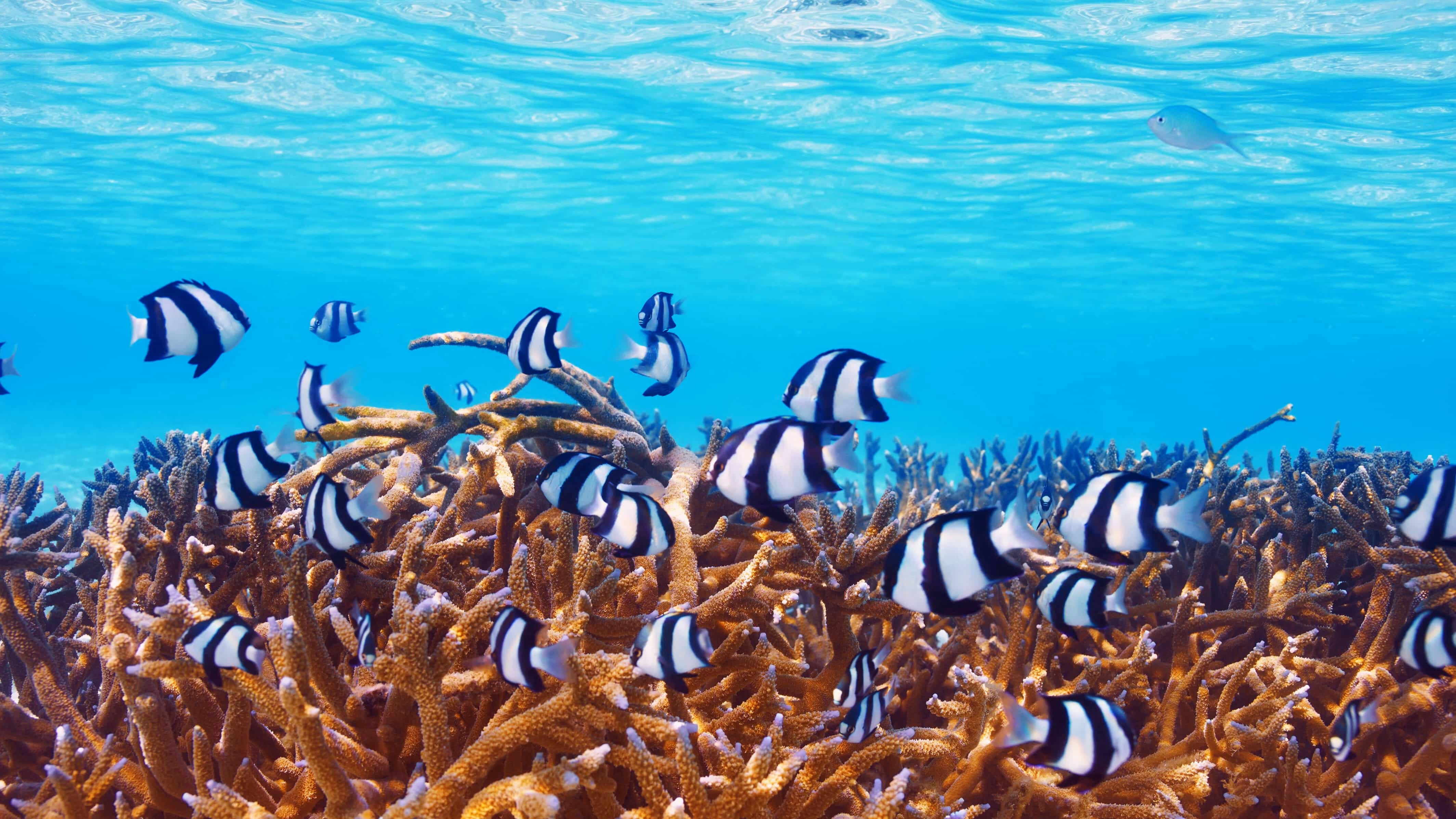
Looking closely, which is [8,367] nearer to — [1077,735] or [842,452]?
[842,452]

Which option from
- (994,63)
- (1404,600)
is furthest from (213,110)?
(1404,600)

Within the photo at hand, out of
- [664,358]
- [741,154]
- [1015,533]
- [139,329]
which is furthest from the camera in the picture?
[741,154]

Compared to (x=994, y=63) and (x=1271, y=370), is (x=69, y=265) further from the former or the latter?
(x=1271, y=370)

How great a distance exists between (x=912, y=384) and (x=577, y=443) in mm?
2462

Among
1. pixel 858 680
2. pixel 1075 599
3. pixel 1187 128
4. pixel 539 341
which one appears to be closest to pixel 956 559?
pixel 1075 599

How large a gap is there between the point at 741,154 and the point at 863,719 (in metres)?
24.8

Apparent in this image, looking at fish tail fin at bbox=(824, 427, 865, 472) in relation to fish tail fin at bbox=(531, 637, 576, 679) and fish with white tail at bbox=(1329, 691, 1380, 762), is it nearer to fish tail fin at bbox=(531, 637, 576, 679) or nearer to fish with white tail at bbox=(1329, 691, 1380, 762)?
→ fish tail fin at bbox=(531, 637, 576, 679)

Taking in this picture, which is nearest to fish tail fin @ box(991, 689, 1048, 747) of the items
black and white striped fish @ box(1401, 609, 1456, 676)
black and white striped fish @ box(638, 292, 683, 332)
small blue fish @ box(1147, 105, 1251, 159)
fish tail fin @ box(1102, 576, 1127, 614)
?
fish tail fin @ box(1102, 576, 1127, 614)

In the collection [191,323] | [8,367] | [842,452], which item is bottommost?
[8,367]

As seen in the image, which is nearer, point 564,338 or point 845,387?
point 845,387

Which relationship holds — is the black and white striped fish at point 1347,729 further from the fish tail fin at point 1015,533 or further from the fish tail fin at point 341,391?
the fish tail fin at point 341,391

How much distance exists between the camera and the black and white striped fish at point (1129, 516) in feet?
8.05

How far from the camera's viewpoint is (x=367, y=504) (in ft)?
8.38

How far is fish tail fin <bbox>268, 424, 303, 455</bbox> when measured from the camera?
10.4ft
